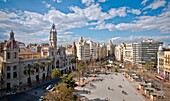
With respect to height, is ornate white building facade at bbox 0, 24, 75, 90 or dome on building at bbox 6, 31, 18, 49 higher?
dome on building at bbox 6, 31, 18, 49

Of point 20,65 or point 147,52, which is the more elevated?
point 147,52

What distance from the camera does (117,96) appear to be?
41562mm

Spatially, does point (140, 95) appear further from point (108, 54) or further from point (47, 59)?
point (108, 54)

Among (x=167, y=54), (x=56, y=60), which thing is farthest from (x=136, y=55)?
(x=56, y=60)

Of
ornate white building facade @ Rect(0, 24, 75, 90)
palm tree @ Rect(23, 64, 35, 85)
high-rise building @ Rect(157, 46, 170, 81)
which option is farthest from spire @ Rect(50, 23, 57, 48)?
high-rise building @ Rect(157, 46, 170, 81)

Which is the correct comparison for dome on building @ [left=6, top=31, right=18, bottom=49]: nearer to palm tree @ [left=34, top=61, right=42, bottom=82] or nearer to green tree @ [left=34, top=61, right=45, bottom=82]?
palm tree @ [left=34, top=61, right=42, bottom=82]

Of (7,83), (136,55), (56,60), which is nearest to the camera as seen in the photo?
(7,83)

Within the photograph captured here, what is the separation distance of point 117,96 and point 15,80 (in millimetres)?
34438

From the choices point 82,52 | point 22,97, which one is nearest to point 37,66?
point 22,97

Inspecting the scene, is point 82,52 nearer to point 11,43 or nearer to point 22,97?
point 11,43

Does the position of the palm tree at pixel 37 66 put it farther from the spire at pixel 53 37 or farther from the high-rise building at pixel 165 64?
the high-rise building at pixel 165 64

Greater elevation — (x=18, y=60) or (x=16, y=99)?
(x=18, y=60)

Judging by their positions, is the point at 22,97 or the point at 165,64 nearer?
the point at 22,97

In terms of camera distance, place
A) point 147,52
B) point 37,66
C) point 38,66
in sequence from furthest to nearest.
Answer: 1. point 147,52
2. point 38,66
3. point 37,66
